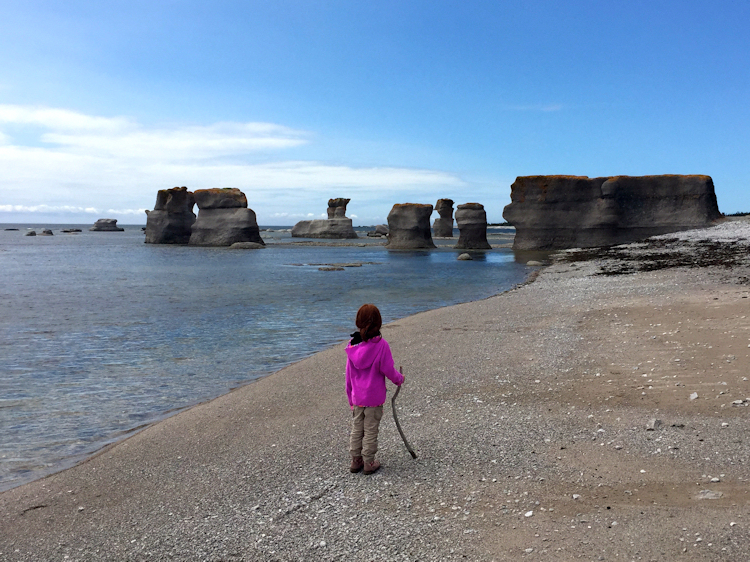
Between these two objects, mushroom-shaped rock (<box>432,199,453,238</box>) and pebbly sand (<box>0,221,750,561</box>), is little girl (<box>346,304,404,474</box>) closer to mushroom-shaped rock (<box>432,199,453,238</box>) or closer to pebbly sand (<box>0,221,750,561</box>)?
pebbly sand (<box>0,221,750,561</box>)

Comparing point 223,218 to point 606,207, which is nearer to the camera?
point 606,207

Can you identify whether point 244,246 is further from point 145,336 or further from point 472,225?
point 145,336

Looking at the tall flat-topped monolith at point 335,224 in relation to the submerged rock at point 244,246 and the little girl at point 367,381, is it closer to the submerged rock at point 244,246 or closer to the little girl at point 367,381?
the submerged rock at point 244,246

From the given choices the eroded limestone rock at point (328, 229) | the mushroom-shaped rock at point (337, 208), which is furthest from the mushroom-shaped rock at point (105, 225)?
the mushroom-shaped rock at point (337, 208)

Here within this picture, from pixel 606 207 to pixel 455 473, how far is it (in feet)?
173

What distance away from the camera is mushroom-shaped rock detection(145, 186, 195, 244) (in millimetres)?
80631

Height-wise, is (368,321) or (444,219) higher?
(444,219)

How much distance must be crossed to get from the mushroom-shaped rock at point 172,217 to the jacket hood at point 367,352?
79.7 meters

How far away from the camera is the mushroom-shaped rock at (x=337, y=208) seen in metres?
108

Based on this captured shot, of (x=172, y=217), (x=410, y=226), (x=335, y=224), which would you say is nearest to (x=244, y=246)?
(x=172, y=217)

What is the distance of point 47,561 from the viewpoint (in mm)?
4527

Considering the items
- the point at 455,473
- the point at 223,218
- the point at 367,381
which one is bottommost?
the point at 455,473

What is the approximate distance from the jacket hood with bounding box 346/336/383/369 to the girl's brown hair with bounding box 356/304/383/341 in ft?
0.21

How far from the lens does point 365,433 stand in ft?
19.4
